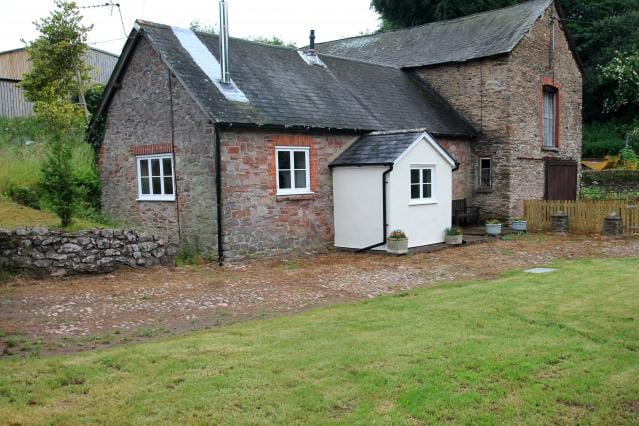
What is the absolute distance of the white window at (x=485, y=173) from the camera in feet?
75.2

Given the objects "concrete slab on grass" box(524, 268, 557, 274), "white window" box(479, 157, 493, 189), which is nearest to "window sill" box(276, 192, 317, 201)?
"concrete slab on grass" box(524, 268, 557, 274)

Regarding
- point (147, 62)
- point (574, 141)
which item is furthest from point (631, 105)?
point (147, 62)

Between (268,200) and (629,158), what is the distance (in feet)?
93.2

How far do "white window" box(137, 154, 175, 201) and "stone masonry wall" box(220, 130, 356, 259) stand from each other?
219 cm

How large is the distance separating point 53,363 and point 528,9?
23.9 meters

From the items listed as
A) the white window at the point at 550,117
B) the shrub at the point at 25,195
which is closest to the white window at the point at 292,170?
the shrub at the point at 25,195

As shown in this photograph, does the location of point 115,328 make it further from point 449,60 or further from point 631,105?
point 631,105

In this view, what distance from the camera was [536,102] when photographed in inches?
931

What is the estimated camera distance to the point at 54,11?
26438mm

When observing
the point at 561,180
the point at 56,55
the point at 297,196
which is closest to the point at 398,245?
the point at 297,196

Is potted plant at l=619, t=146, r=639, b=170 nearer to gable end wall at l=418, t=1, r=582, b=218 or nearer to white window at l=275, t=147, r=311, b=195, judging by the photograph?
gable end wall at l=418, t=1, r=582, b=218

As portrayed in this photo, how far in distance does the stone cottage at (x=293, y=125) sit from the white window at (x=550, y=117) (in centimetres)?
13

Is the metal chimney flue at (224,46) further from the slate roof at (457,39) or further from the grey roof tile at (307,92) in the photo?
the slate roof at (457,39)

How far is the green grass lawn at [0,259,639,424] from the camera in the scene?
16.7 ft
